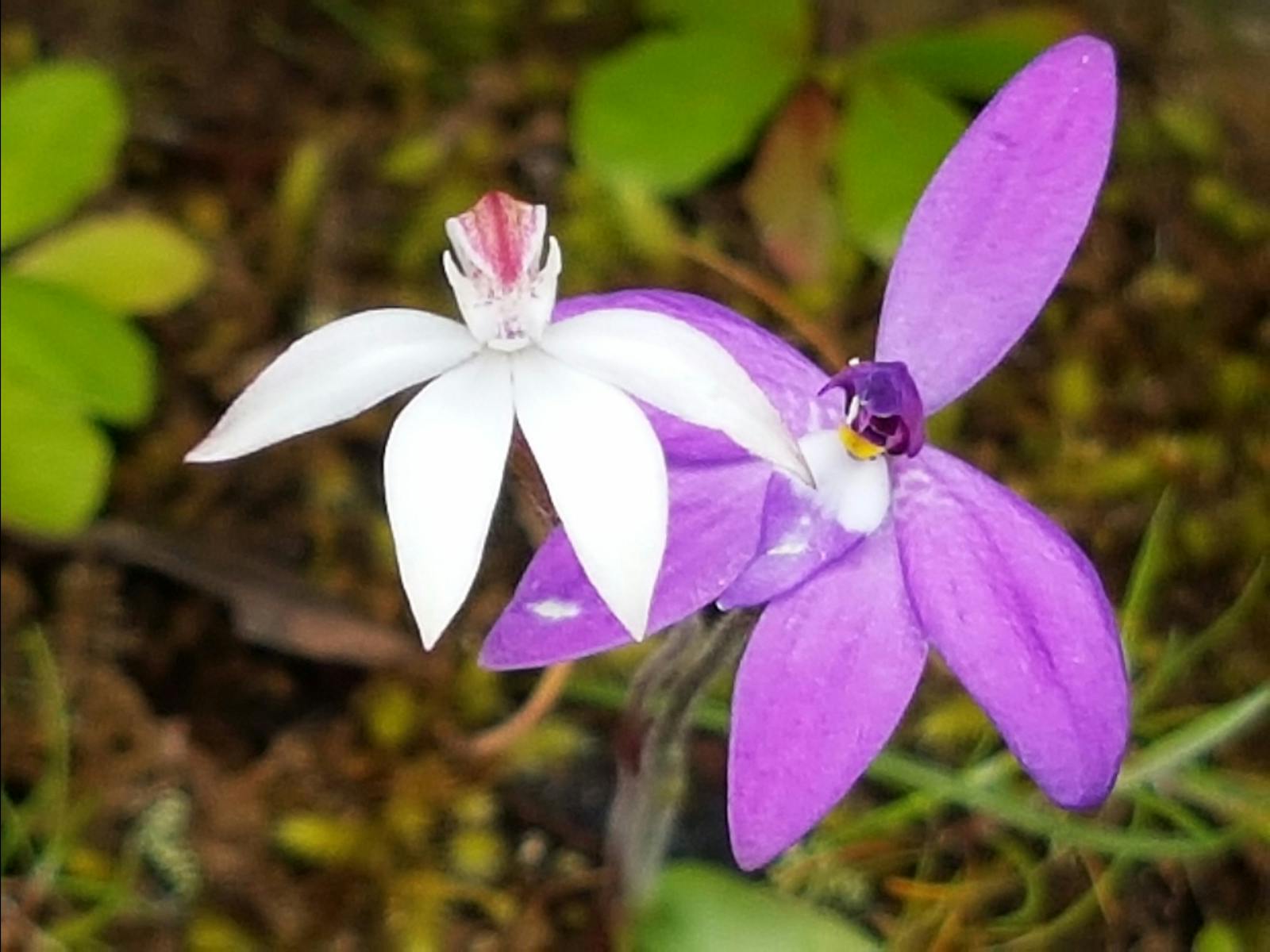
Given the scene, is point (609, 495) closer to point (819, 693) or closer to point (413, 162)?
point (819, 693)

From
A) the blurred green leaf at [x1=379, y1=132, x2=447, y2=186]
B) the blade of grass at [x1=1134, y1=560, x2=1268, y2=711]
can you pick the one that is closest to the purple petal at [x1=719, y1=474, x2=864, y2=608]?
the blade of grass at [x1=1134, y1=560, x2=1268, y2=711]

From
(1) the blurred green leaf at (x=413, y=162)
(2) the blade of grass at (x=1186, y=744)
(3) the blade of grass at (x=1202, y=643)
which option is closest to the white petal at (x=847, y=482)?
(2) the blade of grass at (x=1186, y=744)

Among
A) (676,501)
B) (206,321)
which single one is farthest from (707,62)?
(676,501)


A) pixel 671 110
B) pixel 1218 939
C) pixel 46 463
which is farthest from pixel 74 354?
pixel 1218 939

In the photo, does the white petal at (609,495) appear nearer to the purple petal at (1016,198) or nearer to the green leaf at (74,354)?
the purple petal at (1016,198)

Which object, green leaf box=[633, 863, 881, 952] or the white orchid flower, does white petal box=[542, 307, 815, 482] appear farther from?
green leaf box=[633, 863, 881, 952]

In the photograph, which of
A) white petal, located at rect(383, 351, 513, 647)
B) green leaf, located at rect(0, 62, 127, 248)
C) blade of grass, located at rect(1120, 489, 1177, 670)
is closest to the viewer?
white petal, located at rect(383, 351, 513, 647)
